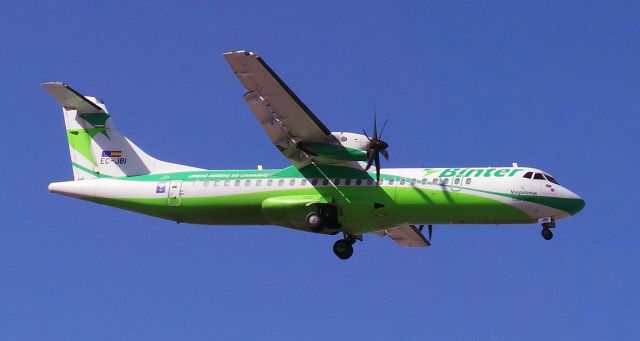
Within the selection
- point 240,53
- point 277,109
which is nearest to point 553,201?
point 277,109

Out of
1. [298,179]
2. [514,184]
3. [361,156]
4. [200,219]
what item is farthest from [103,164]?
[514,184]

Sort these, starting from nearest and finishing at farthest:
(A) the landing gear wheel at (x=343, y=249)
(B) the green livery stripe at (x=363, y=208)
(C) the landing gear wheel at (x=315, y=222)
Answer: (B) the green livery stripe at (x=363, y=208)
(C) the landing gear wheel at (x=315, y=222)
(A) the landing gear wheel at (x=343, y=249)

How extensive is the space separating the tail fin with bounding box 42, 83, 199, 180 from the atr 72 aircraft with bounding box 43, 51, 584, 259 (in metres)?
0.04

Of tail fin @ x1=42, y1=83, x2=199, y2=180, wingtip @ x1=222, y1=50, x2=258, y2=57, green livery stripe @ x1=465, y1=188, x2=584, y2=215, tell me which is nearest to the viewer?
wingtip @ x1=222, y1=50, x2=258, y2=57

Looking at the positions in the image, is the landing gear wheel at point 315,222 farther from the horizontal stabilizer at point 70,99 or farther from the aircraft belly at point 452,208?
the horizontal stabilizer at point 70,99

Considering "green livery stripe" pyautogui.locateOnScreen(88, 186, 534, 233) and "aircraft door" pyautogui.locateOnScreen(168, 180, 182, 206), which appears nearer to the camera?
"green livery stripe" pyautogui.locateOnScreen(88, 186, 534, 233)

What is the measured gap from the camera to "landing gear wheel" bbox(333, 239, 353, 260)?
103 ft

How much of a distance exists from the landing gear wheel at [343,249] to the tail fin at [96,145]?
5.12 m

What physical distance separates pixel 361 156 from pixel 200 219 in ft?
18.2

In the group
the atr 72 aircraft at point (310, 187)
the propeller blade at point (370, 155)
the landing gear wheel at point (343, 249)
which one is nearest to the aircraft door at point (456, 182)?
the atr 72 aircraft at point (310, 187)

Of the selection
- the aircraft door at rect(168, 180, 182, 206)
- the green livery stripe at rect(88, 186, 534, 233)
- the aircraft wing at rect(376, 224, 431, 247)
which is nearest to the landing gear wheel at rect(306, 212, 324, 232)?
the green livery stripe at rect(88, 186, 534, 233)

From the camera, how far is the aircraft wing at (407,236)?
Result: 33750mm

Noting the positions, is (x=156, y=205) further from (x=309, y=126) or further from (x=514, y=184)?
(x=514, y=184)

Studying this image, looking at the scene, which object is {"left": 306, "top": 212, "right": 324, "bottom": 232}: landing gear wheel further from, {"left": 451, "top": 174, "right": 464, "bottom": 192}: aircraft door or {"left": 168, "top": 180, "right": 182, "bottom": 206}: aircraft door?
{"left": 168, "top": 180, "right": 182, "bottom": 206}: aircraft door
